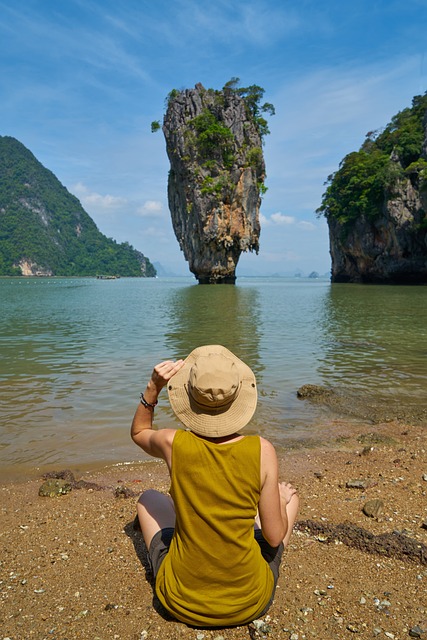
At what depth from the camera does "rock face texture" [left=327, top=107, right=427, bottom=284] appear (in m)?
40.8

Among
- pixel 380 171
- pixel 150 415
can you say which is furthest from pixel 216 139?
pixel 150 415

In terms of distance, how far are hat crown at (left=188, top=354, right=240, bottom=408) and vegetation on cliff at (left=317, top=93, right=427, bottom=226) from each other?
134 ft

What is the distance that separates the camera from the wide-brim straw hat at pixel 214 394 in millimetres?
1924

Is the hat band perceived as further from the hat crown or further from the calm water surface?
the calm water surface

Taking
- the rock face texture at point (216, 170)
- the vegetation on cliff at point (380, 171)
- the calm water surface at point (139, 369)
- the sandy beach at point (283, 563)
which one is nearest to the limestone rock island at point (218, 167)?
the rock face texture at point (216, 170)

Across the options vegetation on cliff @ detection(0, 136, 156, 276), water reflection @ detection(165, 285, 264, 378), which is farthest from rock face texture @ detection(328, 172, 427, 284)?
vegetation on cliff @ detection(0, 136, 156, 276)

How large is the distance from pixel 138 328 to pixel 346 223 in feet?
141

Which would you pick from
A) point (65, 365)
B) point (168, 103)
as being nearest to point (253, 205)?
point (168, 103)

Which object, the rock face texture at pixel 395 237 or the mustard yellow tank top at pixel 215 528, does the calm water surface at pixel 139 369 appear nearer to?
the mustard yellow tank top at pixel 215 528

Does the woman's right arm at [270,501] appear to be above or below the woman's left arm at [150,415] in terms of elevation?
below

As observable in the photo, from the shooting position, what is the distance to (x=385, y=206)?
43594mm

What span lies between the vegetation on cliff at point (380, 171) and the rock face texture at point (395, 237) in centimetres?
31

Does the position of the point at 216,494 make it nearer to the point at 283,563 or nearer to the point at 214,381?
the point at 214,381

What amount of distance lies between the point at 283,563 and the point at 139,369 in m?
6.73
